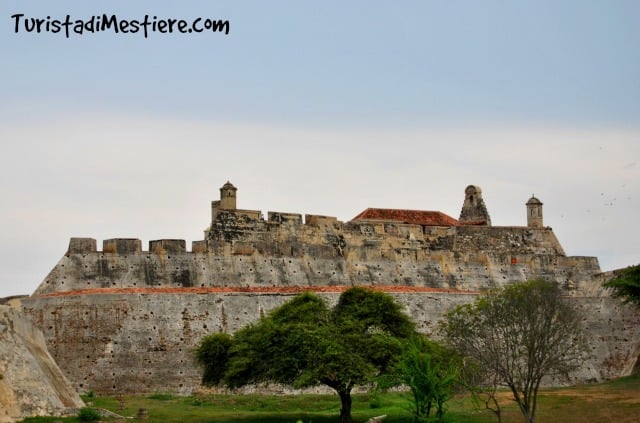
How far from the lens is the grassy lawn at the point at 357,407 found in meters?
39.4

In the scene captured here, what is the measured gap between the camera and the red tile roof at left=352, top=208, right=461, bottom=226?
63688 mm

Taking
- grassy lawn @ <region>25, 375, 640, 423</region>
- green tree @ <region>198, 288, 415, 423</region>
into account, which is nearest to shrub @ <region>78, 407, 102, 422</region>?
grassy lawn @ <region>25, 375, 640, 423</region>

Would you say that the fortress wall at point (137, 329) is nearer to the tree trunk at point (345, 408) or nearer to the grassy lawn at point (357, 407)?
the grassy lawn at point (357, 407)

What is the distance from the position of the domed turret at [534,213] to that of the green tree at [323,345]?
2830 cm

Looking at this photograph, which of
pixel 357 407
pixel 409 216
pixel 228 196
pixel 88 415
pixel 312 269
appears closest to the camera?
pixel 88 415

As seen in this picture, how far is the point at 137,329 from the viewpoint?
45344mm

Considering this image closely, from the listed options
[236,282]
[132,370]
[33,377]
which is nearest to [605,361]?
[236,282]

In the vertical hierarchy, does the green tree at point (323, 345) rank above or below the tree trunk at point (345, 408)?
above

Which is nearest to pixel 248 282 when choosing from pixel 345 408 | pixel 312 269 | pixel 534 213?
pixel 312 269

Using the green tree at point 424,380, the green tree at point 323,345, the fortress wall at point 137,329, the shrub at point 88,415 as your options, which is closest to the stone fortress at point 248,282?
the fortress wall at point 137,329

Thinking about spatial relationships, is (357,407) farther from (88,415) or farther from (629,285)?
(629,285)

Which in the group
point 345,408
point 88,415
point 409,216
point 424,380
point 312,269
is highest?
point 409,216

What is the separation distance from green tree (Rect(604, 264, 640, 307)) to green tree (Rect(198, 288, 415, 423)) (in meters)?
13.8

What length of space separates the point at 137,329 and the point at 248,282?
5.75 meters
